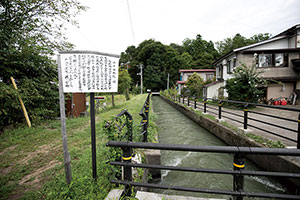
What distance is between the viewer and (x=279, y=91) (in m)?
12.1

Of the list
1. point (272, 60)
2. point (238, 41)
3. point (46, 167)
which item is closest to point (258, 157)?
point (46, 167)

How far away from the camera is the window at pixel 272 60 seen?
40.1 ft

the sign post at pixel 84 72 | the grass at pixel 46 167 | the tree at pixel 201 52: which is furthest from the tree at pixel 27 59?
the tree at pixel 201 52

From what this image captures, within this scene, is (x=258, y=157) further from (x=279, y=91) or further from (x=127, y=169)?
(x=279, y=91)

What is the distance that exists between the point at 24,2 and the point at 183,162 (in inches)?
282

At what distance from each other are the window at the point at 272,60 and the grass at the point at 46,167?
1431 centimetres

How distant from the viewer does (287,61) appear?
12117 mm

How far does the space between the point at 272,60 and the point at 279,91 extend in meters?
2.75

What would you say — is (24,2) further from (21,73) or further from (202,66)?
(202,66)

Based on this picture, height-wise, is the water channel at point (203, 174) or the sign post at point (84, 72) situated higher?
the sign post at point (84, 72)

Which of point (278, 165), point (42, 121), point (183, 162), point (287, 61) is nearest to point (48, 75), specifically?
point (42, 121)

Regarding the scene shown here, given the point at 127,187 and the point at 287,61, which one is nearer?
the point at 127,187

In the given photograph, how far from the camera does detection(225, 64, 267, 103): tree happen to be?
934 centimetres

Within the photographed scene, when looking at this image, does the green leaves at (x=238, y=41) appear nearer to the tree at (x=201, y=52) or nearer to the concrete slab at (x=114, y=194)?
the tree at (x=201, y=52)
